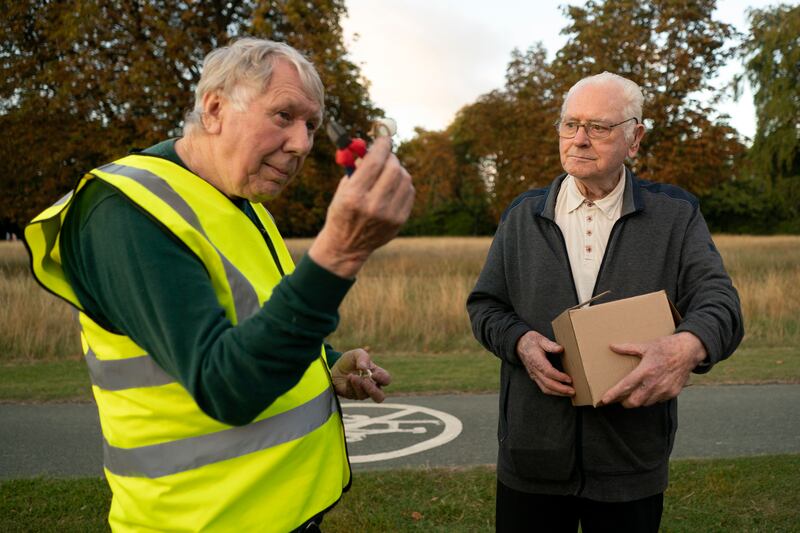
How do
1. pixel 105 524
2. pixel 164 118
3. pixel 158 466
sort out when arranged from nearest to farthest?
pixel 158 466, pixel 105 524, pixel 164 118

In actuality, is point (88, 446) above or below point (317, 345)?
below

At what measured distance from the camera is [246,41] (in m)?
1.96

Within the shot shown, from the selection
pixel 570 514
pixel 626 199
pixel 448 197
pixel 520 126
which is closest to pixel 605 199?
pixel 626 199

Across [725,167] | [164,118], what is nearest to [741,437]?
[164,118]

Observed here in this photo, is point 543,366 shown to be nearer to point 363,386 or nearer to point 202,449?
point 363,386

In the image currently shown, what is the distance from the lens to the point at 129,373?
176cm

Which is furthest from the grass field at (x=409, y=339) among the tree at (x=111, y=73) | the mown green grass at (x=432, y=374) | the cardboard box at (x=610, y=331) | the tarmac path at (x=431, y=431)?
the tree at (x=111, y=73)

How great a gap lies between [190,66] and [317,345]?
17915mm

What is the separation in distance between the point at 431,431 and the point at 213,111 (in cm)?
490

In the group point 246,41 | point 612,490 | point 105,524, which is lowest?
point 105,524

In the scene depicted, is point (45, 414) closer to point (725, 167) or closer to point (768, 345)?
point (768, 345)

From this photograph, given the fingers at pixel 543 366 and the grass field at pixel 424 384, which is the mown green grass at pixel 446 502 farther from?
the fingers at pixel 543 366

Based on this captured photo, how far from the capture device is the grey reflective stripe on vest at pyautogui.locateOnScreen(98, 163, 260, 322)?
1721 millimetres

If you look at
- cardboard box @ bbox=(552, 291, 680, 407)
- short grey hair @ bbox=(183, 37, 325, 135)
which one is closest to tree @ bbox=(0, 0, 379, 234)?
cardboard box @ bbox=(552, 291, 680, 407)
